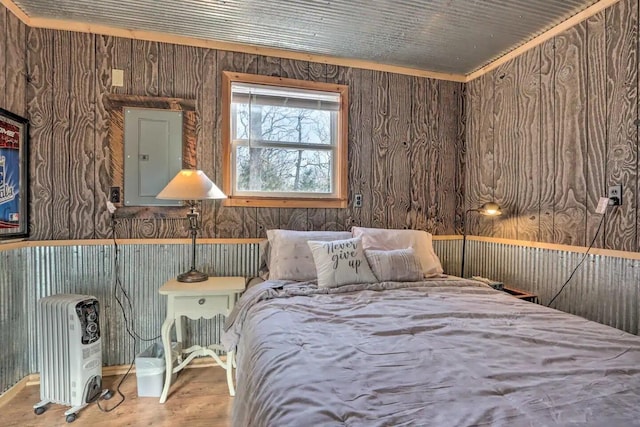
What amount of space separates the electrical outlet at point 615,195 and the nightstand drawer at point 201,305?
2.28 meters

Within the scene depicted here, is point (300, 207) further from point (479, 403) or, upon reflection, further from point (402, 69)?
point (479, 403)

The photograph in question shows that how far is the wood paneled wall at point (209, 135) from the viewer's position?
7.64 feet

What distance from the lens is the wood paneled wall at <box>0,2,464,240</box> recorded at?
2.33 m

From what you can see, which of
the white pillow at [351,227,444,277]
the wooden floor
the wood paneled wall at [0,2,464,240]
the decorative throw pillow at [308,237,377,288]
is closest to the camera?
the wooden floor

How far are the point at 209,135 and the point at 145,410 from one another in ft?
5.95

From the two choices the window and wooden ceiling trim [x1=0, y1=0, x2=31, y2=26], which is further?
the window

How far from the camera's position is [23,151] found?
222 cm

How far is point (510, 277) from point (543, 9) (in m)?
1.83

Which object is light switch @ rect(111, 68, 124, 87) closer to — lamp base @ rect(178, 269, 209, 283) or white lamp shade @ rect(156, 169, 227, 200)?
white lamp shade @ rect(156, 169, 227, 200)

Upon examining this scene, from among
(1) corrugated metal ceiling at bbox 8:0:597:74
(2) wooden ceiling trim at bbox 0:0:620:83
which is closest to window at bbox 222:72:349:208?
(2) wooden ceiling trim at bbox 0:0:620:83

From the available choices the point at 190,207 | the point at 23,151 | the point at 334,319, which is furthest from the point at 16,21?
the point at 334,319

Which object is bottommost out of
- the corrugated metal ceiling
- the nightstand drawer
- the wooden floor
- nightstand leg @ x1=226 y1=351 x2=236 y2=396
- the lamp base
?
the wooden floor

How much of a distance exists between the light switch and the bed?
1.80m

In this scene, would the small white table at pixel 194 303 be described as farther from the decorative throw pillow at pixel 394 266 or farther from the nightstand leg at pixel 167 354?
the decorative throw pillow at pixel 394 266
